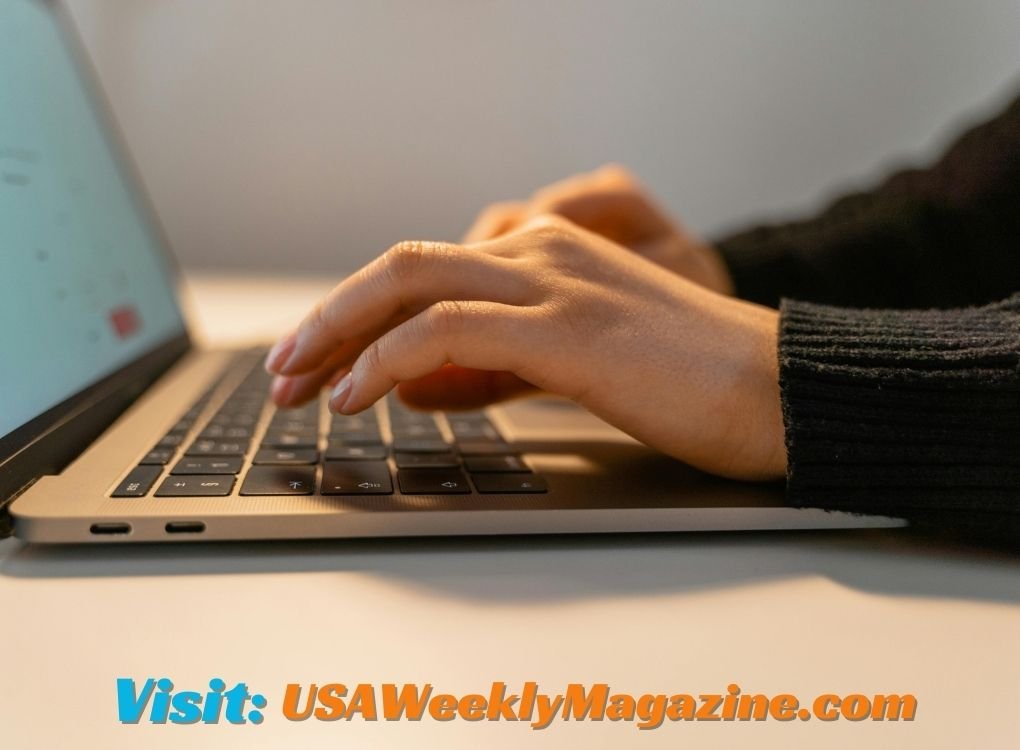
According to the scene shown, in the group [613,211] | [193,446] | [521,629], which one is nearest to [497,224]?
[613,211]

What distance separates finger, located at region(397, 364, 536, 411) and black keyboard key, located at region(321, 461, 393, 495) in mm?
77

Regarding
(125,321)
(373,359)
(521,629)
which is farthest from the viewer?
(125,321)

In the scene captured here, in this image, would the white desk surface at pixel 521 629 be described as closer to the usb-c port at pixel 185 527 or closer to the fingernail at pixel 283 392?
the usb-c port at pixel 185 527

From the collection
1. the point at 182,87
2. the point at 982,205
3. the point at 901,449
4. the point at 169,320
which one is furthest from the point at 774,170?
the point at 901,449

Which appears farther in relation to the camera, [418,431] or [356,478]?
[418,431]

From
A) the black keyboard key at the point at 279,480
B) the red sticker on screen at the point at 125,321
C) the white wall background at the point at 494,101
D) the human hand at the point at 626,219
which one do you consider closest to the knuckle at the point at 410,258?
the black keyboard key at the point at 279,480

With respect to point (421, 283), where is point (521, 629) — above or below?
below

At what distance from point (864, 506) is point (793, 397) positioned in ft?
0.18

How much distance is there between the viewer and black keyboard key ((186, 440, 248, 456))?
0.40 m

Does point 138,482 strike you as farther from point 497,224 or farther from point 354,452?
point 497,224

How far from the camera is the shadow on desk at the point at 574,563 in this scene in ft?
1.05

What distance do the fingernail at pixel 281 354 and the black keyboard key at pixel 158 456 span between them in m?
0.07

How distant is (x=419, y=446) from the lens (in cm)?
44

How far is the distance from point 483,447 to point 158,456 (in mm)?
162
